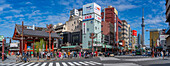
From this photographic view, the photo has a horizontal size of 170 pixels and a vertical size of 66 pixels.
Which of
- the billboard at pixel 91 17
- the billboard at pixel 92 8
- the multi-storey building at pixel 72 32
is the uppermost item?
the billboard at pixel 92 8

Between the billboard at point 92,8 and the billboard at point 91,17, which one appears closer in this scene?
the billboard at point 92,8

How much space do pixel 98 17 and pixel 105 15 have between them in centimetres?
2597

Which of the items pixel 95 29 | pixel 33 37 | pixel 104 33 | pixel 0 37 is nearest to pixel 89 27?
pixel 95 29

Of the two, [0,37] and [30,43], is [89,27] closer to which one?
[30,43]

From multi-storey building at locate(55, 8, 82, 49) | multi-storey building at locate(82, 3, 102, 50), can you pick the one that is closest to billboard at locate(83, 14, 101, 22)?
multi-storey building at locate(82, 3, 102, 50)

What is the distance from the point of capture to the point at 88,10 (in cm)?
7294

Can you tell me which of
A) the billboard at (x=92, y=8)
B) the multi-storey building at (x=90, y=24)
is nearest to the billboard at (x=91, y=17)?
the multi-storey building at (x=90, y=24)

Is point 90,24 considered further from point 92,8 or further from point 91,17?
point 92,8

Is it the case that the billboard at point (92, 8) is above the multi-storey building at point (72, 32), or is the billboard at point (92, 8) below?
above

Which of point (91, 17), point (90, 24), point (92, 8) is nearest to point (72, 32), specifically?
point (90, 24)

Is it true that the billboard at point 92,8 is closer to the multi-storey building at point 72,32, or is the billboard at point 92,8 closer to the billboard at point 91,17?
the billboard at point 91,17

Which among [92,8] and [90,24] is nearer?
[92,8]

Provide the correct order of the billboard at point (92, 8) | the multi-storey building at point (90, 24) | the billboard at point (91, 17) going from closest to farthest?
1. the billboard at point (92, 8)
2. the multi-storey building at point (90, 24)
3. the billboard at point (91, 17)

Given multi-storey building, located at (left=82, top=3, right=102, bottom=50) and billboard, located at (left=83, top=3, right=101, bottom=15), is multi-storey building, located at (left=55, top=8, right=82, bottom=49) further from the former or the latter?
billboard, located at (left=83, top=3, right=101, bottom=15)
